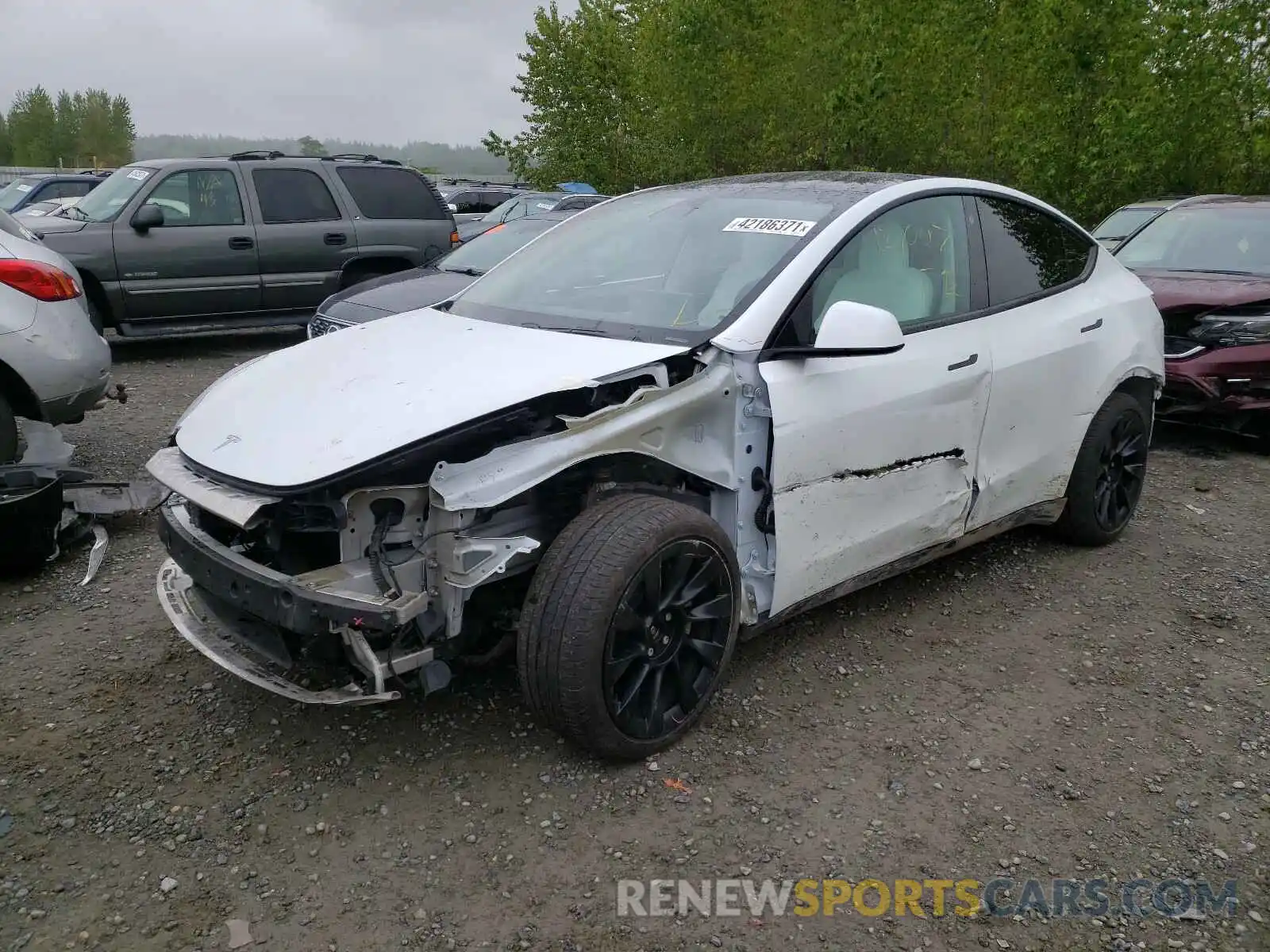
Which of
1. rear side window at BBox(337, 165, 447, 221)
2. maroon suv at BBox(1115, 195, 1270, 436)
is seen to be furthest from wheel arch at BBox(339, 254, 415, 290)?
maroon suv at BBox(1115, 195, 1270, 436)

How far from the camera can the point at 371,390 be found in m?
3.00

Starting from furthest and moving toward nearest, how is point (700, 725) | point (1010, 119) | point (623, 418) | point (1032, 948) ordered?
point (1010, 119), point (700, 725), point (623, 418), point (1032, 948)

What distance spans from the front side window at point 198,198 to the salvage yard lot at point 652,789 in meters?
6.06

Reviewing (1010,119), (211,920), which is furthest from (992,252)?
(1010,119)

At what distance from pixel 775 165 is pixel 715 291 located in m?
16.3

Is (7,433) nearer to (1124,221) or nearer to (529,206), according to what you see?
(1124,221)

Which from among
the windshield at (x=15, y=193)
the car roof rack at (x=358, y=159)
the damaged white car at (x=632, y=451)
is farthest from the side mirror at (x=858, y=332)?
the windshield at (x=15, y=193)

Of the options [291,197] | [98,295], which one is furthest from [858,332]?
[291,197]

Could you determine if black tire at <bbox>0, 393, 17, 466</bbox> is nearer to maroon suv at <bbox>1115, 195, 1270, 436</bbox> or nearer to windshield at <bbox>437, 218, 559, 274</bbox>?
windshield at <bbox>437, 218, 559, 274</bbox>

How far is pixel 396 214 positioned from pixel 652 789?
860cm

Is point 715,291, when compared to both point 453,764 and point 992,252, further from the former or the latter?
point 453,764

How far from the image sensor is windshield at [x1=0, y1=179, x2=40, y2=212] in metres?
15.8

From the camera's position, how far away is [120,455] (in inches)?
239

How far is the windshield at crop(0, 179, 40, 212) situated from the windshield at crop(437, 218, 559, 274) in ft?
34.8
